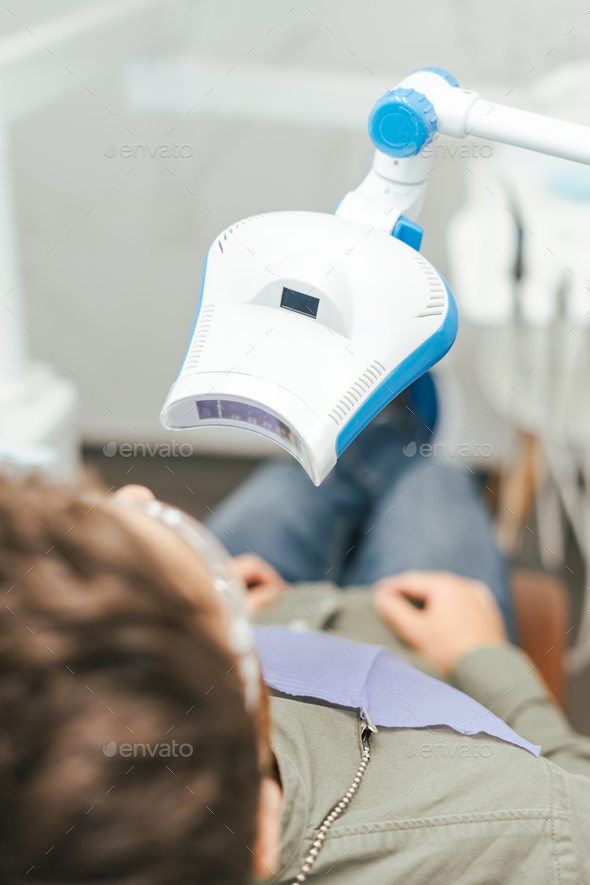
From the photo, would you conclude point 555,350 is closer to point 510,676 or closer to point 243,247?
point 510,676

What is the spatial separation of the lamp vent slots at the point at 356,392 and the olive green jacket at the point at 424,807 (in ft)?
0.69

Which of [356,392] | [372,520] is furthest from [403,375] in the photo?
[372,520]

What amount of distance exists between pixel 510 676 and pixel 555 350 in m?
0.62

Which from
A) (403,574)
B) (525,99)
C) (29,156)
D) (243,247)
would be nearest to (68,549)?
(243,247)

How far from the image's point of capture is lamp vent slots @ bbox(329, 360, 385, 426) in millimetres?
355

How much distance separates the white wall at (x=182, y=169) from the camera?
1.09 m

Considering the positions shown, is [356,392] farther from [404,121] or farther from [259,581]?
[259,581]

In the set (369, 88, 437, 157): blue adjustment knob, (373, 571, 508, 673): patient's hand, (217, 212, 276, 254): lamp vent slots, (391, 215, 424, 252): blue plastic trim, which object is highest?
(369, 88, 437, 157): blue adjustment knob

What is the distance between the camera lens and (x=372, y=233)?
1.34ft

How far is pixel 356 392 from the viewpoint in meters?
0.36

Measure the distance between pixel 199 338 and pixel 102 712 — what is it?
0.21m

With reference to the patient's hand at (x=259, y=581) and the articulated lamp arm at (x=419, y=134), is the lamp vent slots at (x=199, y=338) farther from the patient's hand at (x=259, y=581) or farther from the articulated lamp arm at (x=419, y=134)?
the patient's hand at (x=259, y=581)

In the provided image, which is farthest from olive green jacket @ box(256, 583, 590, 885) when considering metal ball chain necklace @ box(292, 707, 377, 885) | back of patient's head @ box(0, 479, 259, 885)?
back of patient's head @ box(0, 479, 259, 885)

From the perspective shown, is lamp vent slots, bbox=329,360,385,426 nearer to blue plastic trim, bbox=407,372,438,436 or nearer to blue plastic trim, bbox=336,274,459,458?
blue plastic trim, bbox=336,274,459,458
